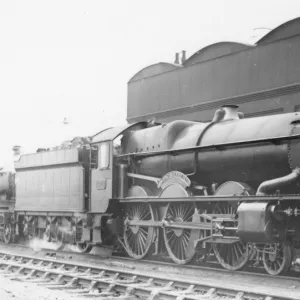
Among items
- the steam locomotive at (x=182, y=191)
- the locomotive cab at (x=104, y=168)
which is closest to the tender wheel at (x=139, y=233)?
the steam locomotive at (x=182, y=191)

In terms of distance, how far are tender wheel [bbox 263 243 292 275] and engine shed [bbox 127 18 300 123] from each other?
21.8 ft

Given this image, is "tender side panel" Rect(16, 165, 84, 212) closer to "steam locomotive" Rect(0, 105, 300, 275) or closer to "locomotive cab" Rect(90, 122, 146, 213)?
"steam locomotive" Rect(0, 105, 300, 275)

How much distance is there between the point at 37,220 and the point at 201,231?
6762 millimetres

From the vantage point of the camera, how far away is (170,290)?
8531 millimetres

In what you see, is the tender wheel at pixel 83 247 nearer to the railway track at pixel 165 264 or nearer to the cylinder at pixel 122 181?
the railway track at pixel 165 264

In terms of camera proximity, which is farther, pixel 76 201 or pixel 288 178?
pixel 76 201

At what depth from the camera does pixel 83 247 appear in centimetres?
1401

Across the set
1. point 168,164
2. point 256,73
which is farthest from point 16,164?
point 256,73

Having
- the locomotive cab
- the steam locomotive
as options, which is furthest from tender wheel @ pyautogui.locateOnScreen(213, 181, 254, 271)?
the locomotive cab

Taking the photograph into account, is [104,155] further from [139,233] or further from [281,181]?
[281,181]

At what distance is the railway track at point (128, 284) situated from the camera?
788cm

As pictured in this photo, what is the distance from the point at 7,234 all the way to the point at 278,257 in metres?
11.3

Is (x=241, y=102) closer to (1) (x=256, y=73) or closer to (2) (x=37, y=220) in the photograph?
(1) (x=256, y=73)

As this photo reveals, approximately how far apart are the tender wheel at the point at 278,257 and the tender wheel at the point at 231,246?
1.42ft
